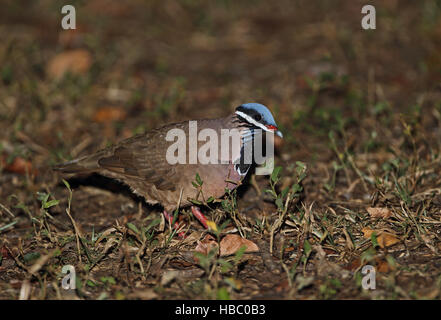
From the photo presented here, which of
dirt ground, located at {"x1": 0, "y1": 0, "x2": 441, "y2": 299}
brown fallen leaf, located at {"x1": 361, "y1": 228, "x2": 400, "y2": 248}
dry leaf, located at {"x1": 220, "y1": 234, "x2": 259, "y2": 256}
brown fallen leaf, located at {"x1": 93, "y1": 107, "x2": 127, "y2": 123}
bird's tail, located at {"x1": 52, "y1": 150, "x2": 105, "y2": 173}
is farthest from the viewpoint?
brown fallen leaf, located at {"x1": 93, "y1": 107, "x2": 127, "y2": 123}

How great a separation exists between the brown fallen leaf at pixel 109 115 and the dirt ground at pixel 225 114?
24mm

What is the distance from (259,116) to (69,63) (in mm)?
4123

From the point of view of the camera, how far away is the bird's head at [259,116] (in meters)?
4.89

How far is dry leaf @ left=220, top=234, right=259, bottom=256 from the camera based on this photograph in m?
4.52

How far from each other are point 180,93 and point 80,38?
10.5 ft

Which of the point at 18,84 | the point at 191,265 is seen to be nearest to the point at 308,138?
the point at 191,265

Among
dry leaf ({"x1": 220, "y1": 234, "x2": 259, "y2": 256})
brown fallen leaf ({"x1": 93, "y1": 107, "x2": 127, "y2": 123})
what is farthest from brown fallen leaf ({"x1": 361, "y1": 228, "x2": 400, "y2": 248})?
brown fallen leaf ({"x1": 93, "y1": 107, "x2": 127, "y2": 123})

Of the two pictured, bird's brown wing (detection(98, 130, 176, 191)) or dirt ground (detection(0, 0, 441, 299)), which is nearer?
dirt ground (detection(0, 0, 441, 299))

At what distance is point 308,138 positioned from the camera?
658 cm

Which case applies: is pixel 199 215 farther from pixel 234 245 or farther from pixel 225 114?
pixel 225 114

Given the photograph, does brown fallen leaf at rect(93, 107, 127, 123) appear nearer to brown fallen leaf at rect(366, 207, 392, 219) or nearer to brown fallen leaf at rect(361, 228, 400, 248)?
brown fallen leaf at rect(366, 207, 392, 219)

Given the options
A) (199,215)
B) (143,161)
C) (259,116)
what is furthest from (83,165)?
(259,116)

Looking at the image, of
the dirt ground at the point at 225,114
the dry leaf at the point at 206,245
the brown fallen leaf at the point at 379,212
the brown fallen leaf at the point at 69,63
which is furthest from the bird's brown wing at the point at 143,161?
the brown fallen leaf at the point at 69,63
